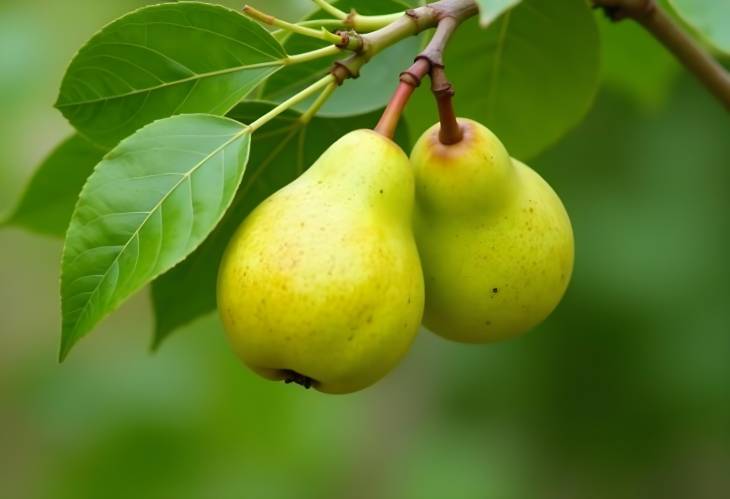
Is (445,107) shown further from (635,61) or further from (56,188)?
(635,61)

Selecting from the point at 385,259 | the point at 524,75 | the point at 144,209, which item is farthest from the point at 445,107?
the point at 524,75

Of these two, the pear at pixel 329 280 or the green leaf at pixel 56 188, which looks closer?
the pear at pixel 329 280

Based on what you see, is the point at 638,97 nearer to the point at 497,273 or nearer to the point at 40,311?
the point at 497,273

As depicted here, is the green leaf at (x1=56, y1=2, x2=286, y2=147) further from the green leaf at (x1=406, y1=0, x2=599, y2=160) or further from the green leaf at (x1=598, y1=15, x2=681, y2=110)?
the green leaf at (x1=598, y1=15, x2=681, y2=110)

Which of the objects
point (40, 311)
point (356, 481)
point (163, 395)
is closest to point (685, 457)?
point (356, 481)

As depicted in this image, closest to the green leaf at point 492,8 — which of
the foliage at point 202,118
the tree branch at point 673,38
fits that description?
the foliage at point 202,118

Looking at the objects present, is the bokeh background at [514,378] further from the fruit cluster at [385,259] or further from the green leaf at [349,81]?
the fruit cluster at [385,259]

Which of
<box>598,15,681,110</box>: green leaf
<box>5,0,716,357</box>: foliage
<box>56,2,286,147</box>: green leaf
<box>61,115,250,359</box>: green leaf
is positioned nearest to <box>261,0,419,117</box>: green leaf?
<box>5,0,716,357</box>: foliage
